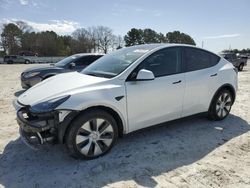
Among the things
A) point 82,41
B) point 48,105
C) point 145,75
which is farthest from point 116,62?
point 82,41

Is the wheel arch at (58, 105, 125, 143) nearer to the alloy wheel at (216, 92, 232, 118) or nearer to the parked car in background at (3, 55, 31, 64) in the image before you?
the alloy wheel at (216, 92, 232, 118)

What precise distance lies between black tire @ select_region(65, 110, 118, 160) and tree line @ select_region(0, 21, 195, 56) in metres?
62.1

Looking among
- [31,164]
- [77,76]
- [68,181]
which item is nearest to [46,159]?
[31,164]

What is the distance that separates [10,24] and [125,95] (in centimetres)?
6942

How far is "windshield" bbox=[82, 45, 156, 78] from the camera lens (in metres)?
4.18

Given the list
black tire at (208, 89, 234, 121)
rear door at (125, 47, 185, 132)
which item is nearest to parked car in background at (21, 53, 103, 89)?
rear door at (125, 47, 185, 132)

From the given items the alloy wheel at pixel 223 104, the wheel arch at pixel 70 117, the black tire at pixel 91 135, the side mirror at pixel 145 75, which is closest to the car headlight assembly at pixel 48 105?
the wheel arch at pixel 70 117

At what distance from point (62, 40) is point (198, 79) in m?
73.0

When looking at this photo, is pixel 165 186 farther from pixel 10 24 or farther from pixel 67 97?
pixel 10 24

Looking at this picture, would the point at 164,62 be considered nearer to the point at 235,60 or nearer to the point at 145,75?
the point at 145,75

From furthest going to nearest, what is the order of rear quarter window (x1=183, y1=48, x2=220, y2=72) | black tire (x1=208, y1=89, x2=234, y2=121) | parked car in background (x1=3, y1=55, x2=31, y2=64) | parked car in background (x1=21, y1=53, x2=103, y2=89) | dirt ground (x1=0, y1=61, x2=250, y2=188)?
parked car in background (x1=3, y1=55, x2=31, y2=64), parked car in background (x1=21, y1=53, x2=103, y2=89), black tire (x1=208, y1=89, x2=234, y2=121), rear quarter window (x1=183, y1=48, x2=220, y2=72), dirt ground (x1=0, y1=61, x2=250, y2=188)

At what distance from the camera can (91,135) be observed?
3695mm

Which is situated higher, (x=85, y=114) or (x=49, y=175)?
(x=85, y=114)

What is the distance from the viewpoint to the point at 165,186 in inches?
124
